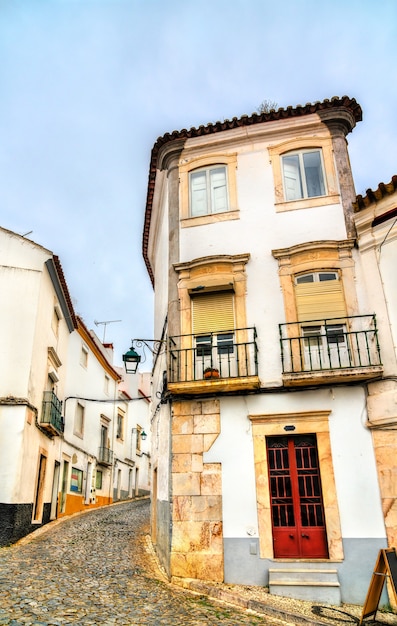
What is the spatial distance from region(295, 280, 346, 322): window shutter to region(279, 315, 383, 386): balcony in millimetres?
144

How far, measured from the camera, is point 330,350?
924 centimetres

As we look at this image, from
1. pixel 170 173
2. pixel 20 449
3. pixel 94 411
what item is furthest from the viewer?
pixel 94 411

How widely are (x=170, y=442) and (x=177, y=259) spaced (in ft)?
12.8

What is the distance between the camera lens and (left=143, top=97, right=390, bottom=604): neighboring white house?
8234mm

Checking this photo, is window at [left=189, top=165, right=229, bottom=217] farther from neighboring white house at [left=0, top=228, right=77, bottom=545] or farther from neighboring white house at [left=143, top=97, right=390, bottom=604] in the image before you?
neighboring white house at [left=0, top=228, right=77, bottom=545]

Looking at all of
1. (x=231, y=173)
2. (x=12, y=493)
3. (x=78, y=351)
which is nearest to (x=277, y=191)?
(x=231, y=173)

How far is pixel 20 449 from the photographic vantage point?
12.6 meters

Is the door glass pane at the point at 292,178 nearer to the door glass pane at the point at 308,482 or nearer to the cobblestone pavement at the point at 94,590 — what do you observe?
the door glass pane at the point at 308,482

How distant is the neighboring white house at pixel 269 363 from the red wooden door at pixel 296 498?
0.07 feet

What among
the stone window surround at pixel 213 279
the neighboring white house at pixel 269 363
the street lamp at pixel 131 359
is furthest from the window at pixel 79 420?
the stone window surround at pixel 213 279

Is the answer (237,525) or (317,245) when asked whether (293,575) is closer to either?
(237,525)

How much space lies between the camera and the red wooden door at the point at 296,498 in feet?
27.0

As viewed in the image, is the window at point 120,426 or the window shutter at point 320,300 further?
the window at point 120,426

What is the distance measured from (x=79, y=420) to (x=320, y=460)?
14524mm
